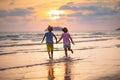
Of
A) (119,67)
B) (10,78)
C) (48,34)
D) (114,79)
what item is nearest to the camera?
(114,79)

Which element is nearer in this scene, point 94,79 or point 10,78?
point 94,79

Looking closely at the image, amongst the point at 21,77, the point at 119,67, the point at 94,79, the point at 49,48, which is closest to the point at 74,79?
the point at 94,79

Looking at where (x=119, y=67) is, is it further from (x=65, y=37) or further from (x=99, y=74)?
(x=65, y=37)

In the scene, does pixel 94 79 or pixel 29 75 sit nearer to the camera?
pixel 94 79

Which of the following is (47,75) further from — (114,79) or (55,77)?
(114,79)

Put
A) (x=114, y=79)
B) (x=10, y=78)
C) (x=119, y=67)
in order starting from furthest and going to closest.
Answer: (x=119, y=67) → (x=10, y=78) → (x=114, y=79)

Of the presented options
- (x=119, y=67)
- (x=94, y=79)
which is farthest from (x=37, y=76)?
(x=119, y=67)

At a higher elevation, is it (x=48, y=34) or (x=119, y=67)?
A: (x=48, y=34)

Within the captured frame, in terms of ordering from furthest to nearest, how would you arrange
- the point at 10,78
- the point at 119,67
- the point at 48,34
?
the point at 48,34
the point at 119,67
the point at 10,78

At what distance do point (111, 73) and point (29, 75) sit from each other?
338 cm

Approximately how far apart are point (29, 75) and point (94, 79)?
9.38 feet

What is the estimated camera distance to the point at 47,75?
456 inches

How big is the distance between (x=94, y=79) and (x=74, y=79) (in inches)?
29.1

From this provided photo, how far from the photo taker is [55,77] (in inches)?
432
